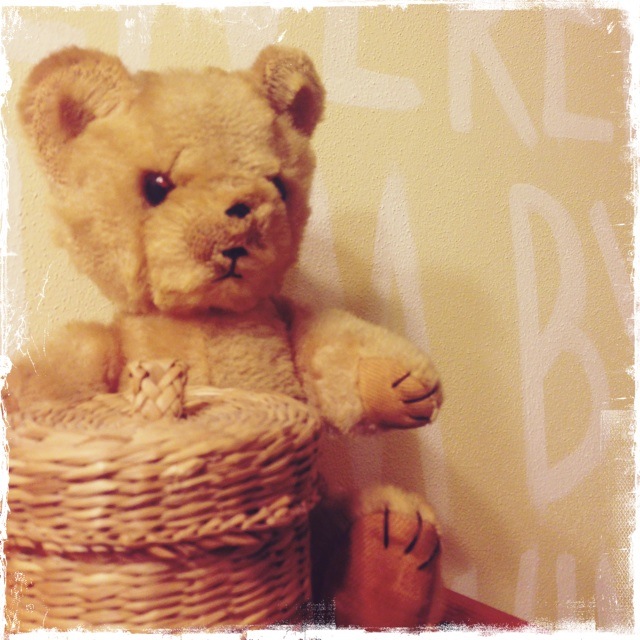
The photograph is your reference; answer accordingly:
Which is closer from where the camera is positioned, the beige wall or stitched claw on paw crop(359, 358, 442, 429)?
stitched claw on paw crop(359, 358, 442, 429)

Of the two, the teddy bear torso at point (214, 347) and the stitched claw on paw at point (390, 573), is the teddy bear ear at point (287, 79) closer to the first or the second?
the teddy bear torso at point (214, 347)

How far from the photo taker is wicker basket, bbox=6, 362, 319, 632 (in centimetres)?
37

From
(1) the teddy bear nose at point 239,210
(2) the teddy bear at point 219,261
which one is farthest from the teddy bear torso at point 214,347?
(1) the teddy bear nose at point 239,210

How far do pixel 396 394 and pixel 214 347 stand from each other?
17 cm

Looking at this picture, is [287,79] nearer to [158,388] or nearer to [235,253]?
[235,253]

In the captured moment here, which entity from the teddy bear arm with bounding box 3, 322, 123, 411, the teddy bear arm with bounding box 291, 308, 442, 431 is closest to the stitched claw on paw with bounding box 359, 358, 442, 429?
the teddy bear arm with bounding box 291, 308, 442, 431

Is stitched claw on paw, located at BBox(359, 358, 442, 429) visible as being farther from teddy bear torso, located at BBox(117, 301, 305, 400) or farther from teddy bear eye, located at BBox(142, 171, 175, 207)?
teddy bear eye, located at BBox(142, 171, 175, 207)

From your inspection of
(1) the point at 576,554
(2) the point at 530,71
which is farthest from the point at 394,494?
(2) the point at 530,71

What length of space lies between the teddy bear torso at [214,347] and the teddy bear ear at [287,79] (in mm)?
201

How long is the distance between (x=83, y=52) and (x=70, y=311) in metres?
0.30

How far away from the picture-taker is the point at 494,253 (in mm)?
878

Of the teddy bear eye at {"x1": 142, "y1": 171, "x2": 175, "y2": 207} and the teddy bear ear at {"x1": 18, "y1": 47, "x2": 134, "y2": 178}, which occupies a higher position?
the teddy bear ear at {"x1": 18, "y1": 47, "x2": 134, "y2": 178}

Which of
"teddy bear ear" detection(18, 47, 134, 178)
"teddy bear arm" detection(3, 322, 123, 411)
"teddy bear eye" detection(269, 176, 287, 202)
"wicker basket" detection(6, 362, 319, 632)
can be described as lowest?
"wicker basket" detection(6, 362, 319, 632)

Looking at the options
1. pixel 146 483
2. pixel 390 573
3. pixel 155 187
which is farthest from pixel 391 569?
pixel 155 187
